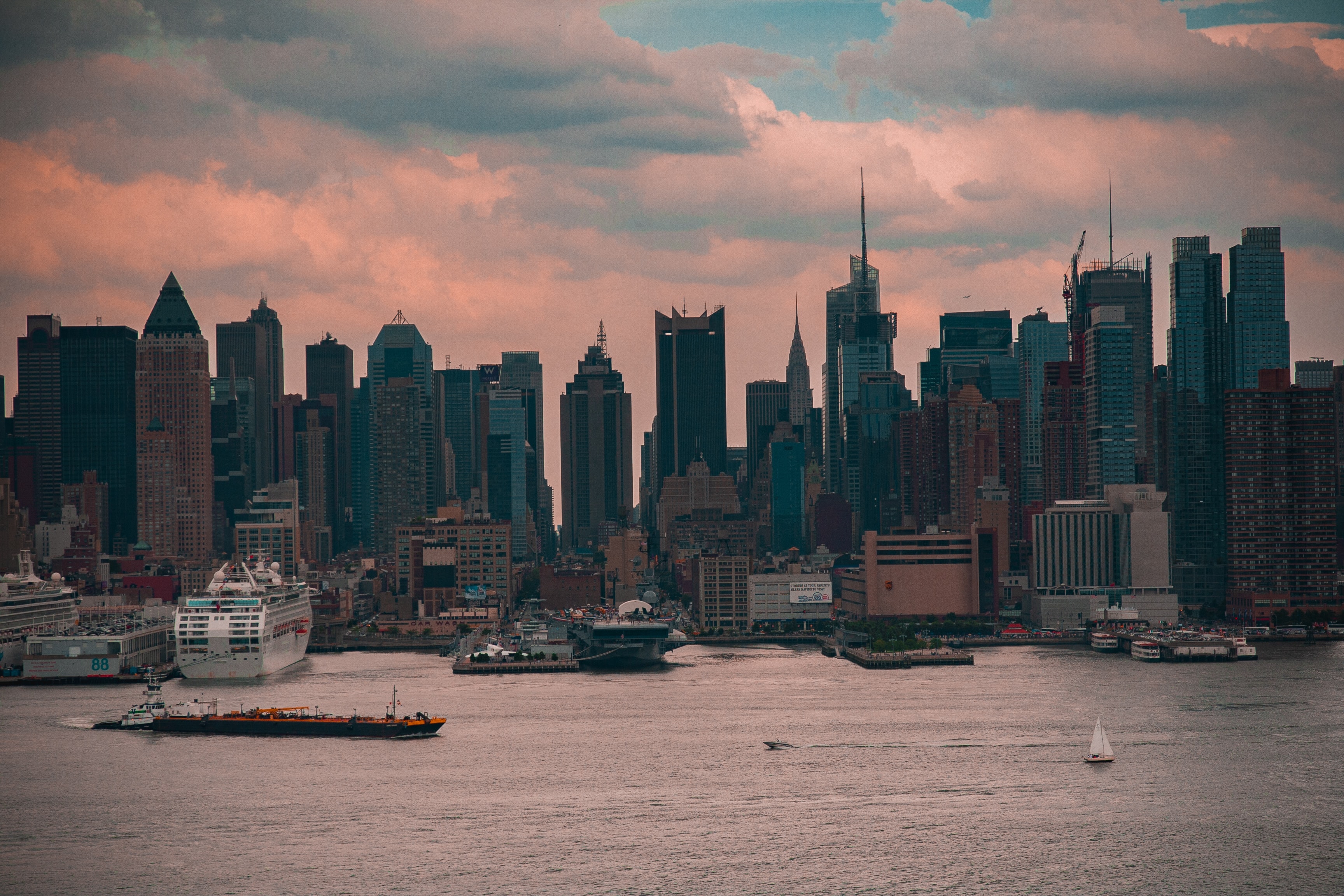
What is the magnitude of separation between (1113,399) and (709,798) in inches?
5648

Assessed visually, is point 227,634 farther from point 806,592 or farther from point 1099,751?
point 806,592

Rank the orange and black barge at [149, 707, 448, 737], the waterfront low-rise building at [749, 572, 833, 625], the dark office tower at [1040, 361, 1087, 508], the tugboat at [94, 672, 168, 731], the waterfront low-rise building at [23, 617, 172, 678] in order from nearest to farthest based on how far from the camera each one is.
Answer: the orange and black barge at [149, 707, 448, 737], the tugboat at [94, 672, 168, 731], the waterfront low-rise building at [23, 617, 172, 678], the waterfront low-rise building at [749, 572, 833, 625], the dark office tower at [1040, 361, 1087, 508]

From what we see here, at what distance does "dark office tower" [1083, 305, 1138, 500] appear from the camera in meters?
188

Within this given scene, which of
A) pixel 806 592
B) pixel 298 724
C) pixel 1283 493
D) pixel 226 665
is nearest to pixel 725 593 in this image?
pixel 806 592

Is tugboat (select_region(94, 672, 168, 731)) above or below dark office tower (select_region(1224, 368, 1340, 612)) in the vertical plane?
below

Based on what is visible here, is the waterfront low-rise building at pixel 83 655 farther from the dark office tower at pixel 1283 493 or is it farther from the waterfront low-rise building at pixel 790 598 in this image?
the dark office tower at pixel 1283 493

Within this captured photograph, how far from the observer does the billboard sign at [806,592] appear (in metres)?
149

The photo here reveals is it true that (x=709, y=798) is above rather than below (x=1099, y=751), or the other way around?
below

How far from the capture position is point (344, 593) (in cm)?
15800

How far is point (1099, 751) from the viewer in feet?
203

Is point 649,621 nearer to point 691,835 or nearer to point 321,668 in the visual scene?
point 321,668

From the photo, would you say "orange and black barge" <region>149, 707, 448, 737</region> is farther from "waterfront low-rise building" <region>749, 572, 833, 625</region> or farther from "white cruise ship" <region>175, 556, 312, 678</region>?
"waterfront low-rise building" <region>749, 572, 833, 625</region>

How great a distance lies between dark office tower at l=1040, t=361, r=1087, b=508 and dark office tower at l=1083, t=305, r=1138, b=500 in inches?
166

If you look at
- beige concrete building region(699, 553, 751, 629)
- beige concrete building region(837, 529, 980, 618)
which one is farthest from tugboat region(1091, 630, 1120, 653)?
beige concrete building region(699, 553, 751, 629)
